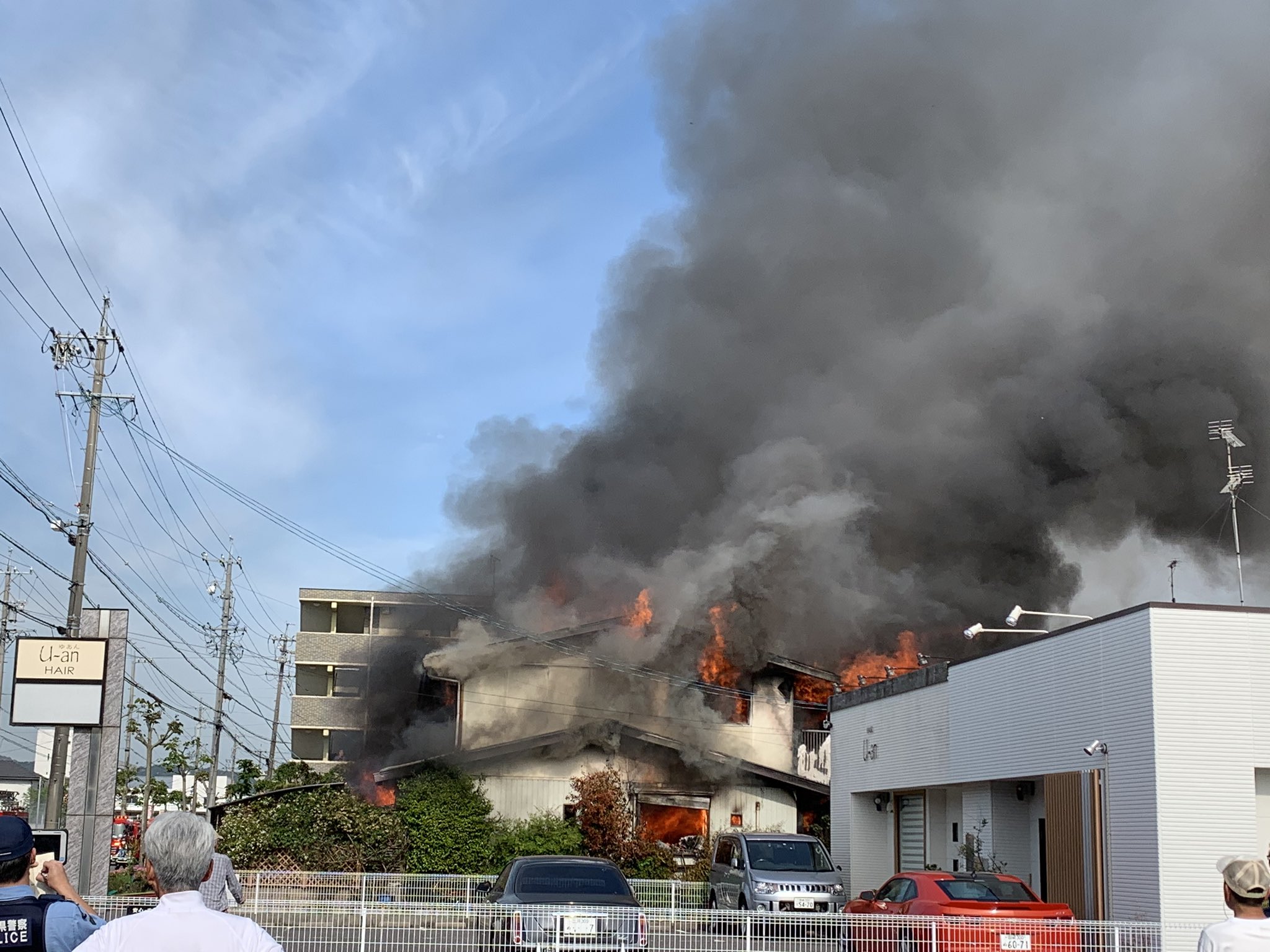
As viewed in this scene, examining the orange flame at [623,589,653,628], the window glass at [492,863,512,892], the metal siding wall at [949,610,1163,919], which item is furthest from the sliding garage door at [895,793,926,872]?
the orange flame at [623,589,653,628]

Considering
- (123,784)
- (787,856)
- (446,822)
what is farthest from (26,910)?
(123,784)

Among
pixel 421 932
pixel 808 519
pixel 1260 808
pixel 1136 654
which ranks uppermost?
pixel 808 519

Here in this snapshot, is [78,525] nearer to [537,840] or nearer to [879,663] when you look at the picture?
[537,840]

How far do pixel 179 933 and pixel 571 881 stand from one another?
43.0 ft

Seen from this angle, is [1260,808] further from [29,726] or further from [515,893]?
[29,726]

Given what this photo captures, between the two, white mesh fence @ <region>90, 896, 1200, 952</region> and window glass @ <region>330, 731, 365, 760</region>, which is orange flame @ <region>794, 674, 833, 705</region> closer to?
window glass @ <region>330, 731, 365, 760</region>

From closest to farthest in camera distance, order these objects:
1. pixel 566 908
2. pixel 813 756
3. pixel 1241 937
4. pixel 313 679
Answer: pixel 1241 937 < pixel 566 908 < pixel 813 756 < pixel 313 679

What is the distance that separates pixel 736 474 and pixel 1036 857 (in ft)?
90.5

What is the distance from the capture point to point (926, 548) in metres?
47.8

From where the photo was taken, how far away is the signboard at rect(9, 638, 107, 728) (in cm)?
1952

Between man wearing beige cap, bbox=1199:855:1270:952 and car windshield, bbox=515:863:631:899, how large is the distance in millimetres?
11765

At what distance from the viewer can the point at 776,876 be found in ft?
73.4

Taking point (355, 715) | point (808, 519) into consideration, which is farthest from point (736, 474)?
point (355, 715)

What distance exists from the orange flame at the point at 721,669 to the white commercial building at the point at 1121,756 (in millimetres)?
14725
